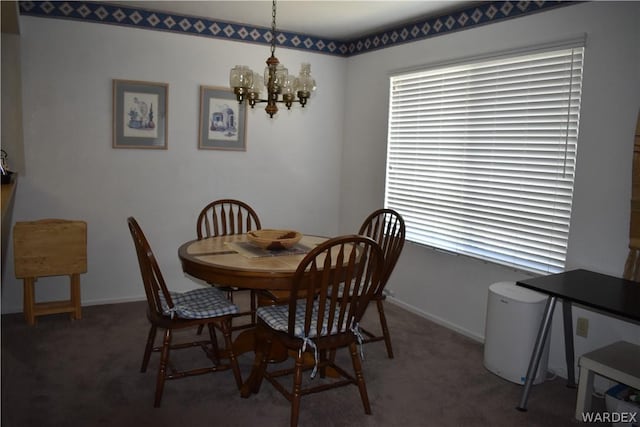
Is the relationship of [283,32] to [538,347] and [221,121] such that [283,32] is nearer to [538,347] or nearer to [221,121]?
[221,121]

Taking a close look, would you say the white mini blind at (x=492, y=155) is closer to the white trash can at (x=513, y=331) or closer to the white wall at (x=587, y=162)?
the white wall at (x=587, y=162)

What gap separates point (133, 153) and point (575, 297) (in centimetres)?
329

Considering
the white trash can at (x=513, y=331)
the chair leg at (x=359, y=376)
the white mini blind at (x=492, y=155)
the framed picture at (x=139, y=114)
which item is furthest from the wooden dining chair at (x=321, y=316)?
the framed picture at (x=139, y=114)

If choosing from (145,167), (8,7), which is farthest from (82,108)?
(8,7)

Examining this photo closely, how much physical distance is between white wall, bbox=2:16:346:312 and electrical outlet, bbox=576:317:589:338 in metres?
2.61

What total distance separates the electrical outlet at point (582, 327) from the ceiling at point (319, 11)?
217 cm

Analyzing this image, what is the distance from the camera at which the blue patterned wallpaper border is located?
331cm

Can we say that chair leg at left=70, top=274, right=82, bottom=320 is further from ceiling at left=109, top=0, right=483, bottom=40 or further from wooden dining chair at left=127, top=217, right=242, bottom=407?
ceiling at left=109, top=0, right=483, bottom=40

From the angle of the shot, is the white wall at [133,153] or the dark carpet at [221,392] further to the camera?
the white wall at [133,153]

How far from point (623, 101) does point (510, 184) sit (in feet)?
2.67

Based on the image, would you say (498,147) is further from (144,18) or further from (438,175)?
(144,18)

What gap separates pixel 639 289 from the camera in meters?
2.38

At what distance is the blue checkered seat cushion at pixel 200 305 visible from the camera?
2.48 meters

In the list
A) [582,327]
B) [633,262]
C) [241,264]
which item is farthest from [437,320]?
[241,264]
